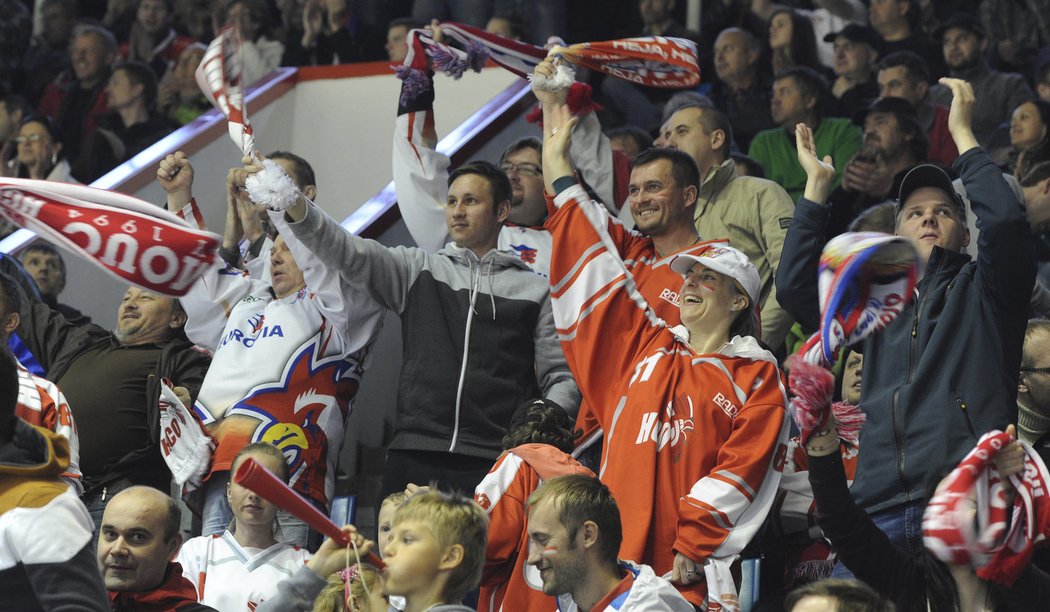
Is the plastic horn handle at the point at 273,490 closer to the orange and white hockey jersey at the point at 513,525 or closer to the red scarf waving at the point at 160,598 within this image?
the red scarf waving at the point at 160,598

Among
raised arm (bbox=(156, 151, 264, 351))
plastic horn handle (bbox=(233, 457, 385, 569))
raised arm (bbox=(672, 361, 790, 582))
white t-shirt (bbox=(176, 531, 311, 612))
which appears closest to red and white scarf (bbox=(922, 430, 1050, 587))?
raised arm (bbox=(672, 361, 790, 582))

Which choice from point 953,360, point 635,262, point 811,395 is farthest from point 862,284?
point 635,262

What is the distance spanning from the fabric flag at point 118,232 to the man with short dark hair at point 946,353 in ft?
6.78

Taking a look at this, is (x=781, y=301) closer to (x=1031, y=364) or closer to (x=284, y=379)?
(x=1031, y=364)

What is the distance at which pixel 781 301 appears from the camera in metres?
5.02

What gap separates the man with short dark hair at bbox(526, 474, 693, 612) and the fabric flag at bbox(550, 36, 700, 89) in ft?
7.11

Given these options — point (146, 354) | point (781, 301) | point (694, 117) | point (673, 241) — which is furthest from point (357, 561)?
point (694, 117)

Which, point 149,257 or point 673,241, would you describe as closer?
point 149,257

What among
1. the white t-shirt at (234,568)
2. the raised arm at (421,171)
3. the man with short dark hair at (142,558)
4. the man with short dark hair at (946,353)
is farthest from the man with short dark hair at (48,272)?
the man with short dark hair at (946,353)

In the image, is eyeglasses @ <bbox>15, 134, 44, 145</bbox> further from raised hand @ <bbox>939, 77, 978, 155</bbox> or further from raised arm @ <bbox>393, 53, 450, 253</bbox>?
raised hand @ <bbox>939, 77, 978, 155</bbox>

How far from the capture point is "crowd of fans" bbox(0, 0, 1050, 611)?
13.4ft

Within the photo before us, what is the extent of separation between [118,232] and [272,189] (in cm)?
111

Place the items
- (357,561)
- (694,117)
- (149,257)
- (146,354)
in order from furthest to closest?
(694,117), (146,354), (149,257), (357,561)

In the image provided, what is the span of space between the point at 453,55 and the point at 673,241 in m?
1.34
